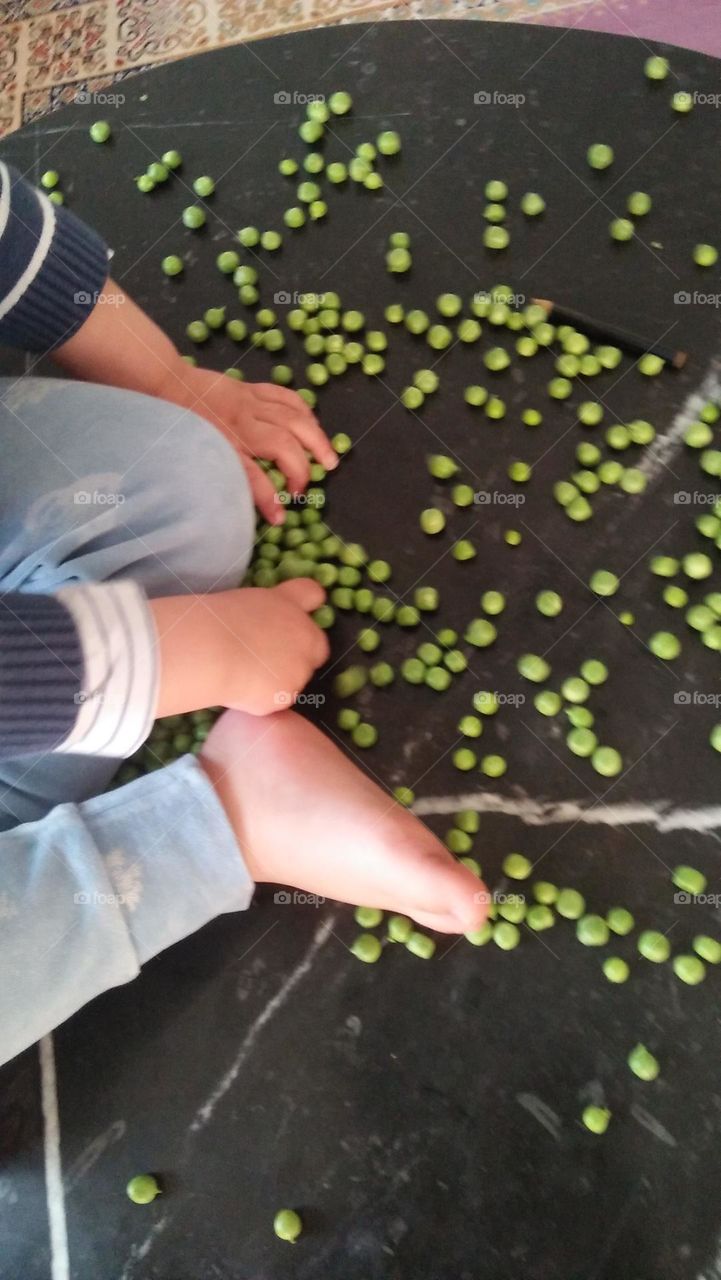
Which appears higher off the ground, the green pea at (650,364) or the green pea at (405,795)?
the green pea at (650,364)

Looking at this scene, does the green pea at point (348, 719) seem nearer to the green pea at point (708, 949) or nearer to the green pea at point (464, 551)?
the green pea at point (464, 551)

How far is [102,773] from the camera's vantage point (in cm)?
89

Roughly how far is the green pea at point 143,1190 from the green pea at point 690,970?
48cm

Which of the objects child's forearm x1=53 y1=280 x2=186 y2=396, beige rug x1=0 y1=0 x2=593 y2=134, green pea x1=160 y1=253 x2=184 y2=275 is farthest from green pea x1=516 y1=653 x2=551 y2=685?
beige rug x1=0 y1=0 x2=593 y2=134

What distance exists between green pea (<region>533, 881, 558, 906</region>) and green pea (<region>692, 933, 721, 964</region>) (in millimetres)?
124

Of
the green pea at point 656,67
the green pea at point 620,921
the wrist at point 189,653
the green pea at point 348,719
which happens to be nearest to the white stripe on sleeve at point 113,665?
the wrist at point 189,653

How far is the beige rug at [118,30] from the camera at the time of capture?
1.61 meters

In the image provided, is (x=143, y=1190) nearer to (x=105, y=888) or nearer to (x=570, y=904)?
(x=105, y=888)

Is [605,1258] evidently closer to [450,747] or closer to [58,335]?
[450,747]

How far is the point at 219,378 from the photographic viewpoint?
1.01m

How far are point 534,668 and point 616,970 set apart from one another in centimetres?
28

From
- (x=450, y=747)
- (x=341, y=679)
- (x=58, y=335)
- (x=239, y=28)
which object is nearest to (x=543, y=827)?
(x=450, y=747)

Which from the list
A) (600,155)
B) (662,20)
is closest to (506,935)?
(600,155)

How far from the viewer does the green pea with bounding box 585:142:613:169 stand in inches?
41.0
